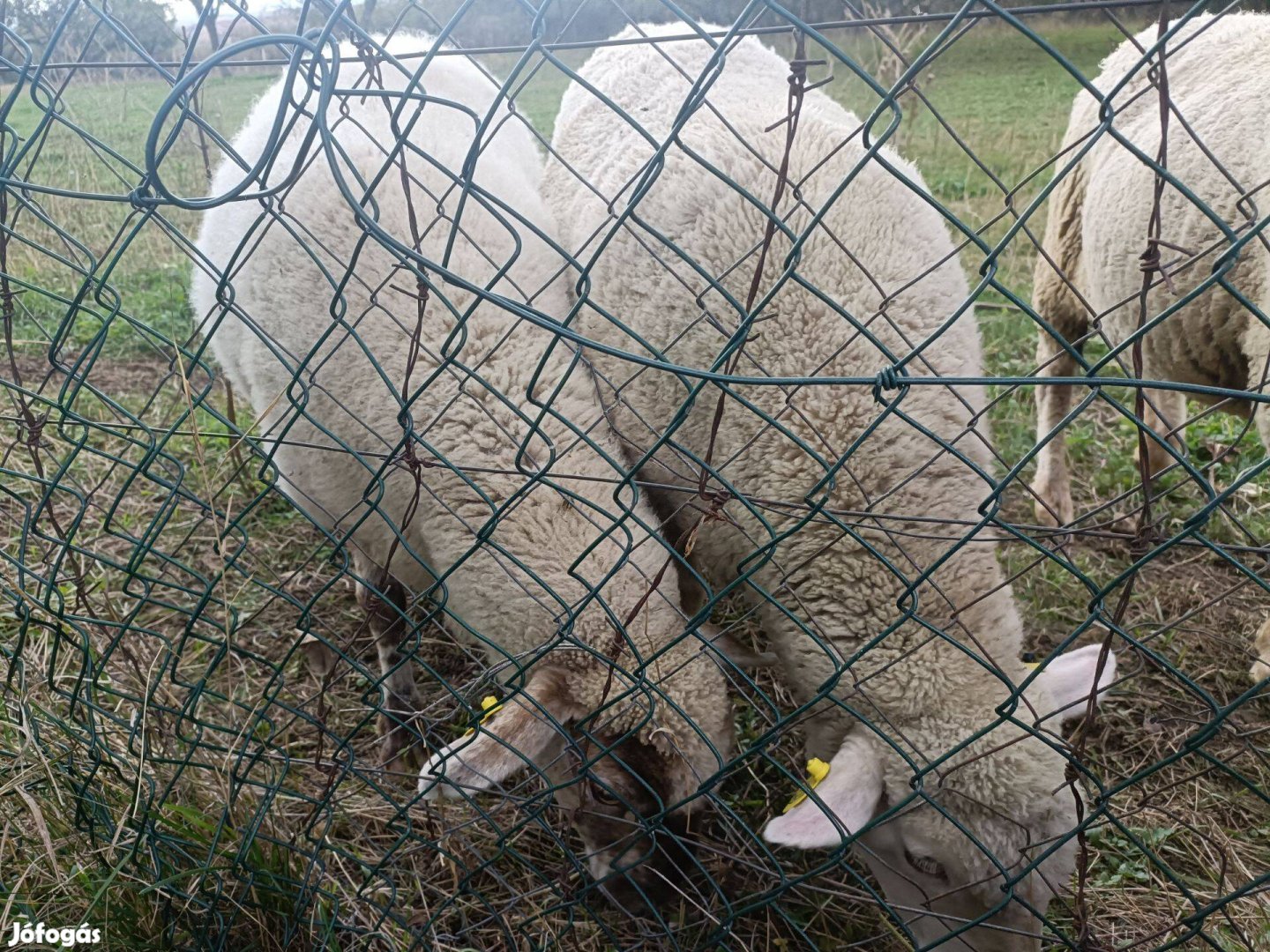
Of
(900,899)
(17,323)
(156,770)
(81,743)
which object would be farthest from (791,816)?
(17,323)

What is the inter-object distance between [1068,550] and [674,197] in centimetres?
245

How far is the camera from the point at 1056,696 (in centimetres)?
231

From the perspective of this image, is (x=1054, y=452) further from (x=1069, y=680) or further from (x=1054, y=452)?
(x=1069, y=680)

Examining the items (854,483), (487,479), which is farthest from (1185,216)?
(487,479)

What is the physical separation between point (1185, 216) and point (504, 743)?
2.92 meters

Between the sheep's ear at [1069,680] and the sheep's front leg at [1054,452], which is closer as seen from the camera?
the sheep's ear at [1069,680]

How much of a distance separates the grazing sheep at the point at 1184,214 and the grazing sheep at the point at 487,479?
1.26 metres

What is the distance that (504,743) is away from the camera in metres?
1.99

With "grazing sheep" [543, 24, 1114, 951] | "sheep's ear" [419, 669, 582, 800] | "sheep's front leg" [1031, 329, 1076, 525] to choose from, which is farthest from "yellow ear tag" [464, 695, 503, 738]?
"sheep's front leg" [1031, 329, 1076, 525]

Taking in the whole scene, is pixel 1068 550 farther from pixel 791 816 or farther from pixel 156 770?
pixel 156 770

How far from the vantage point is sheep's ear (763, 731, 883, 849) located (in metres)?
1.89

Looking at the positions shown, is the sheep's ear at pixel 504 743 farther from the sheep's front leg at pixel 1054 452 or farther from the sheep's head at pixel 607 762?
the sheep's front leg at pixel 1054 452

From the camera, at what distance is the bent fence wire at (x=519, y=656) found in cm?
143

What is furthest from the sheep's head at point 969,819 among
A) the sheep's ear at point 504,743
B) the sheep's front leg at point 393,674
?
the sheep's front leg at point 393,674
